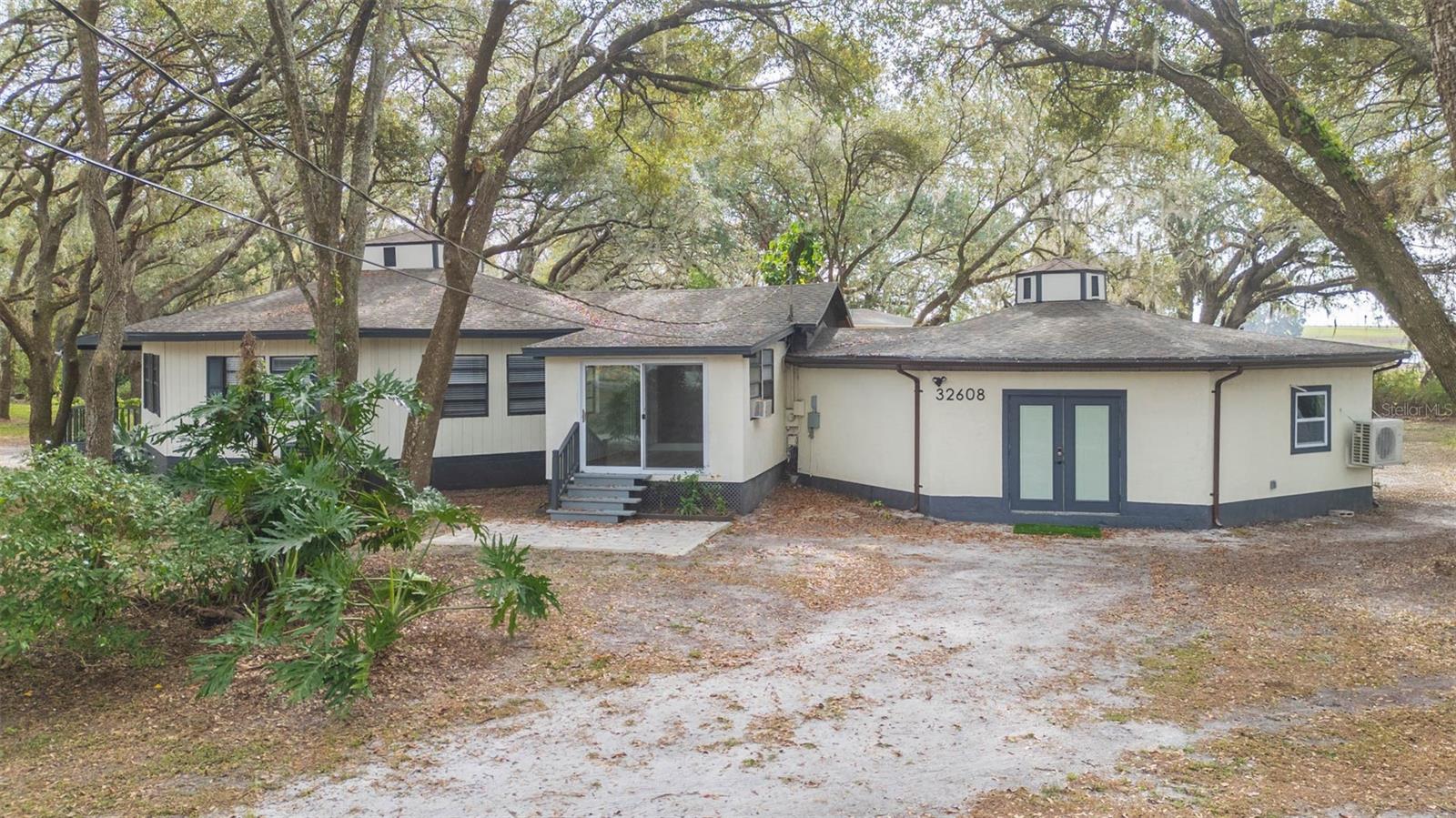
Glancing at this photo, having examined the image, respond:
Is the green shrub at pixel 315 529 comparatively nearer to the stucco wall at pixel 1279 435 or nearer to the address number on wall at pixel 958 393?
the address number on wall at pixel 958 393

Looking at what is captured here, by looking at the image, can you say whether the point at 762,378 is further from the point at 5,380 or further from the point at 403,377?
the point at 5,380

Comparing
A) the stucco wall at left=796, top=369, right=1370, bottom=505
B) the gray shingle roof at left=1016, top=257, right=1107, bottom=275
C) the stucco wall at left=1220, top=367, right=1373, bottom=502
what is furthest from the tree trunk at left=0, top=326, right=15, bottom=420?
the stucco wall at left=1220, top=367, right=1373, bottom=502

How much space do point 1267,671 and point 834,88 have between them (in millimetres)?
9932

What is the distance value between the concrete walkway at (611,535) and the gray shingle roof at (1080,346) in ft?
12.5

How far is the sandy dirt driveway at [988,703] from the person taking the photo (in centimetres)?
493

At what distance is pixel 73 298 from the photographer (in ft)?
71.3

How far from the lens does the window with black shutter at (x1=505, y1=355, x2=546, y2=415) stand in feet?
53.9

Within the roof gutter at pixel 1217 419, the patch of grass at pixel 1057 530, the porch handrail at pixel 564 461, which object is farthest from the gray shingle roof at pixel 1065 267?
the porch handrail at pixel 564 461

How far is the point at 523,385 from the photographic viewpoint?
1656 centimetres

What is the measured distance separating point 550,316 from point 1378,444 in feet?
41.2

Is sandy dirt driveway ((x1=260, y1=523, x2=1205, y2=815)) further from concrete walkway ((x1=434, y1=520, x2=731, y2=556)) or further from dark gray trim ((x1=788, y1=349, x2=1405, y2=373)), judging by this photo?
dark gray trim ((x1=788, y1=349, x2=1405, y2=373))

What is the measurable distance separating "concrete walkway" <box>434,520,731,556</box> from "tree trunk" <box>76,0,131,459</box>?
517cm

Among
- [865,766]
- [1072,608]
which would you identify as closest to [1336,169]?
[1072,608]

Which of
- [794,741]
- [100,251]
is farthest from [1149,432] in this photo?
[100,251]
